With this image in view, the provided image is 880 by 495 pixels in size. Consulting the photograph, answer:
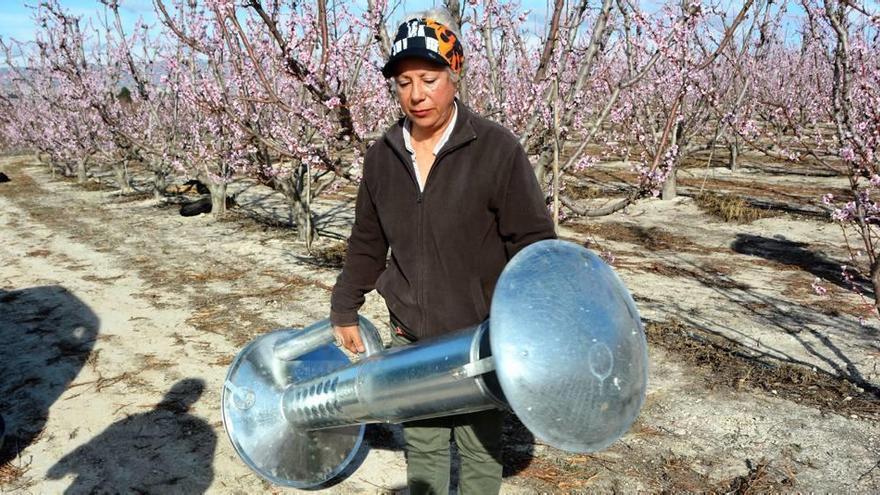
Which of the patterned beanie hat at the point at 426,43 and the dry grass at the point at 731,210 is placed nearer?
the patterned beanie hat at the point at 426,43

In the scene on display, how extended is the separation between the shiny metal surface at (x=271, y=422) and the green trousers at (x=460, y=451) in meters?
0.49

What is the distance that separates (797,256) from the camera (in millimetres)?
7695

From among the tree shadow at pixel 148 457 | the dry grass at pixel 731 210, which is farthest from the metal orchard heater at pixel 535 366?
the dry grass at pixel 731 210

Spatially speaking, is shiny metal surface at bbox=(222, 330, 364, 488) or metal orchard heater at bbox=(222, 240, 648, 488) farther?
shiny metal surface at bbox=(222, 330, 364, 488)

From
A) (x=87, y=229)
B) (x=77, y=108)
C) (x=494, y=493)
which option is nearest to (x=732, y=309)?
(x=494, y=493)

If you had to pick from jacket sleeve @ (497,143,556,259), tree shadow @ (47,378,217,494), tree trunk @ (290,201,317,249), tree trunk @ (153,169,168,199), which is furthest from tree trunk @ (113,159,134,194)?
jacket sleeve @ (497,143,556,259)

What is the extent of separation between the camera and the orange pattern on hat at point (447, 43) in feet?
6.26

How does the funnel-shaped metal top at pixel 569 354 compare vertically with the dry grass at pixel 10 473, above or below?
above

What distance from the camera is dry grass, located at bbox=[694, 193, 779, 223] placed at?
964 cm

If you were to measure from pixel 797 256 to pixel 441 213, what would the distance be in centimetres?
713

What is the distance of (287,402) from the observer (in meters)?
2.54

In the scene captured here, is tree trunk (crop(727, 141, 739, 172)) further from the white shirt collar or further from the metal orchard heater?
the metal orchard heater

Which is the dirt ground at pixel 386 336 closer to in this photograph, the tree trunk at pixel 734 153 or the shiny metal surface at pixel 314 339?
the shiny metal surface at pixel 314 339

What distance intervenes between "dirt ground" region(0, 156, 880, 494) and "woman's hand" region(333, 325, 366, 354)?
3.29ft
